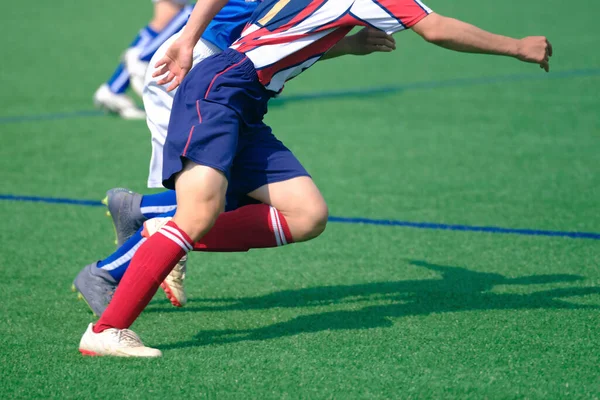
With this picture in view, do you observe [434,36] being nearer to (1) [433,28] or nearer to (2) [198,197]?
(1) [433,28]

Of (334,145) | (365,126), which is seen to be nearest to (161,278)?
(334,145)

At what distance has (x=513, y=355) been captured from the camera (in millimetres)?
3246

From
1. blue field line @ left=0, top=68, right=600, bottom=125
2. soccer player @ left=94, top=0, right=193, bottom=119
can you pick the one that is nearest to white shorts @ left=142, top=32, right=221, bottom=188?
soccer player @ left=94, top=0, right=193, bottom=119

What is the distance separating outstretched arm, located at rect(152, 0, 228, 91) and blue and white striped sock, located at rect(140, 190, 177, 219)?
2.64 ft

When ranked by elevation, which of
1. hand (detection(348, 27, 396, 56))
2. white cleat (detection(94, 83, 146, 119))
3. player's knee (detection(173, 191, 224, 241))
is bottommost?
white cleat (detection(94, 83, 146, 119))

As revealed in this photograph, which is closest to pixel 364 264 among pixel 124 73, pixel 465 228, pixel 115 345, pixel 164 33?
pixel 465 228

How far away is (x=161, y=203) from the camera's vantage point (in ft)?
13.0

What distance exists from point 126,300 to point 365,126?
494 centimetres

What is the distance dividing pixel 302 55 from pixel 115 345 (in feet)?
3.95

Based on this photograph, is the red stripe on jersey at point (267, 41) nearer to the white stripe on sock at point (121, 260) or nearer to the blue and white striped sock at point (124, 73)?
the white stripe on sock at point (121, 260)

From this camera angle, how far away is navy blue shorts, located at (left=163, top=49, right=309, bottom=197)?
319cm

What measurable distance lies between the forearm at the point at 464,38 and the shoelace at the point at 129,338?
1.43 meters

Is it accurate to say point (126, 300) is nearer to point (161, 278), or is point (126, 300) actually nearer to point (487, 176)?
point (161, 278)

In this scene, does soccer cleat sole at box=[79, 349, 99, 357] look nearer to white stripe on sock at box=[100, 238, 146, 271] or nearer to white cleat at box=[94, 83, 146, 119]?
white stripe on sock at box=[100, 238, 146, 271]
